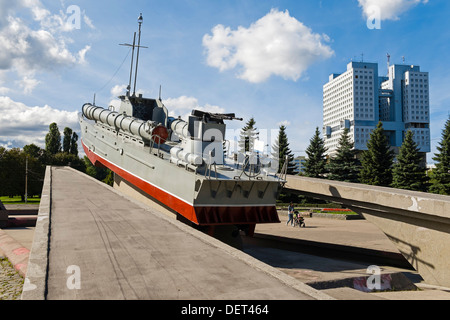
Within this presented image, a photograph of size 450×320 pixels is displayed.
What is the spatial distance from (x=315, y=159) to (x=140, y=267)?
3830cm

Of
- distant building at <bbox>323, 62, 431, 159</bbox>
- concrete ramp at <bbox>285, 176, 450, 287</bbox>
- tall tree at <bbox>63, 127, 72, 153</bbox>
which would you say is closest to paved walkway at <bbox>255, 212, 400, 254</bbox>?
concrete ramp at <bbox>285, 176, 450, 287</bbox>

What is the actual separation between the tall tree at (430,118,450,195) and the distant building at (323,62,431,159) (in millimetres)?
82984

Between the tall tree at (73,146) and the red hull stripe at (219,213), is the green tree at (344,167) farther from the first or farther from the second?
the tall tree at (73,146)

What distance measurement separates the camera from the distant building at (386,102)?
118 m

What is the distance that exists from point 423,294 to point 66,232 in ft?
28.8

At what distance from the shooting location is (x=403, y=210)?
10227mm

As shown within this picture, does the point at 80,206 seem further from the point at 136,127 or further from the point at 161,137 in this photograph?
the point at 136,127

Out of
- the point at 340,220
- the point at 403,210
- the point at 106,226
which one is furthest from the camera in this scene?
the point at 340,220

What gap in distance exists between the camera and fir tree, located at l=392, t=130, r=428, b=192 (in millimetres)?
34344

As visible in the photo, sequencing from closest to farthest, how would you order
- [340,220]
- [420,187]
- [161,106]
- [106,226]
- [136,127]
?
[106,226] → [136,127] → [161,106] → [340,220] → [420,187]

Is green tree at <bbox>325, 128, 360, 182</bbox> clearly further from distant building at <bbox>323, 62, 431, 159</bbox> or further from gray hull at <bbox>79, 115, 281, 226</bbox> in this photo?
distant building at <bbox>323, 62, 431, 159</bbox>

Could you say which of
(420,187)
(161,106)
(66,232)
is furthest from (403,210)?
(420,187)

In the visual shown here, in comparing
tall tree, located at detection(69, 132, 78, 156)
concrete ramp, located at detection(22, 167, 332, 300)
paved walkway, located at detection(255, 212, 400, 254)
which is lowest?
paved walkway, located at detection(255, 212, 400, 254)

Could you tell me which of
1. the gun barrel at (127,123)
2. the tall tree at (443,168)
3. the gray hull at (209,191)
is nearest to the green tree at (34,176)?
the gun barrel at (127,123)
